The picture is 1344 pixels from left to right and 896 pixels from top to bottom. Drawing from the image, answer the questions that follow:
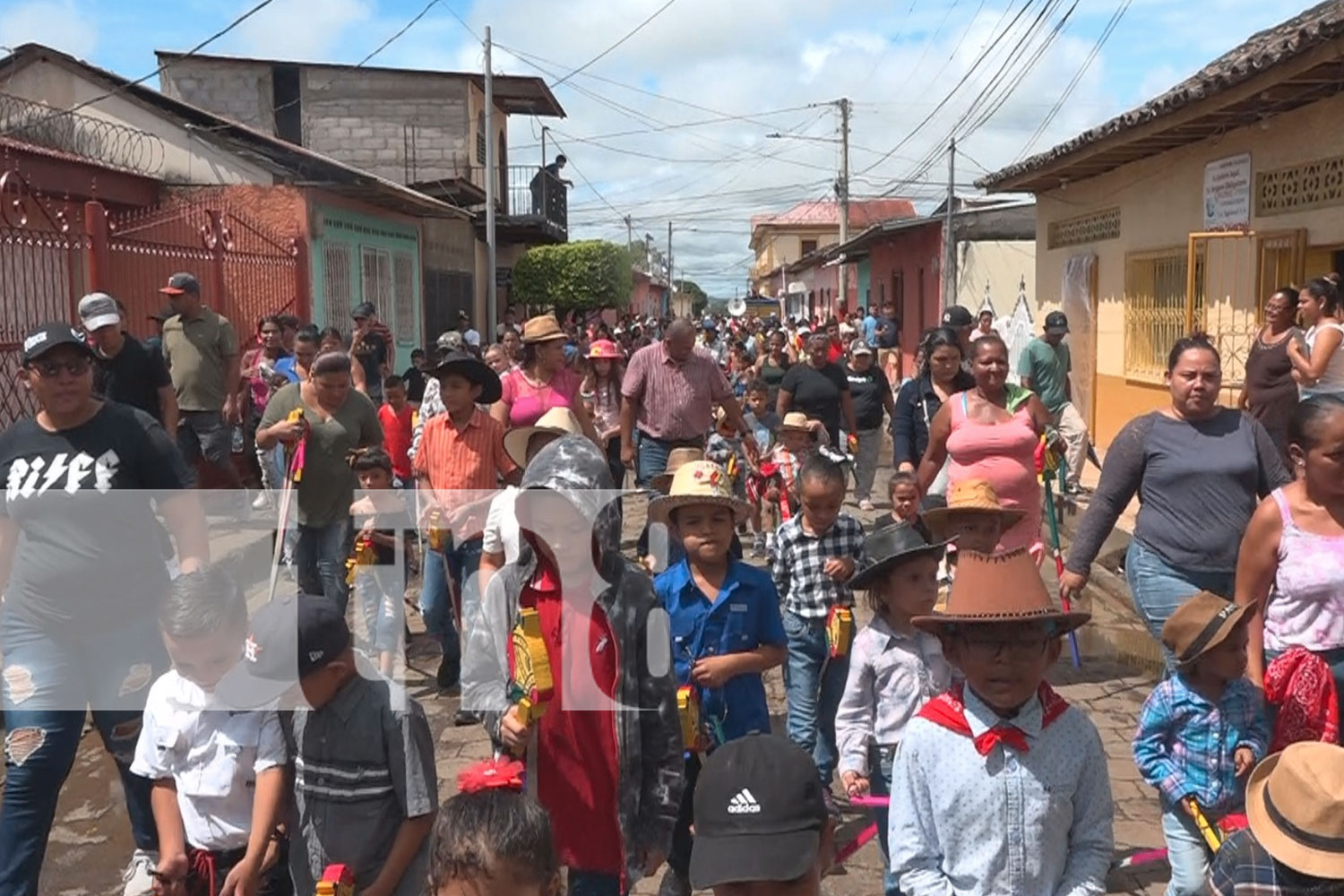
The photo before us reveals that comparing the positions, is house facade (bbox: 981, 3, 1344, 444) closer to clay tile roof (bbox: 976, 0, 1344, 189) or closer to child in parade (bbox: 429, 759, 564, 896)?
clay tile roof (bbox: 976, 0, 1344, 189)

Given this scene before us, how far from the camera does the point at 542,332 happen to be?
729 centimetres

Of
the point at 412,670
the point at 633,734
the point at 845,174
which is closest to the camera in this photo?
the point at 633,734

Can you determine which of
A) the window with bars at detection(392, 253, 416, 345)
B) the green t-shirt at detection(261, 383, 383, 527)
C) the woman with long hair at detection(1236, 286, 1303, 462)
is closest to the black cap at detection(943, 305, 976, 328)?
the woman with long hair at detection(1236, 286, 1303, 462)

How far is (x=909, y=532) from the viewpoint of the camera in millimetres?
3971

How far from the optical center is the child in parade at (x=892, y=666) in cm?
365

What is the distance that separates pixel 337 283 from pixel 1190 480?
14714 mm

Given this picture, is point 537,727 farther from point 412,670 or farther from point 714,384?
point 714,384

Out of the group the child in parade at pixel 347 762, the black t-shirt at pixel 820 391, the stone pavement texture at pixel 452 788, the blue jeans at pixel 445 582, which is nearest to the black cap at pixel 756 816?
the child in parade at pixel 347 762

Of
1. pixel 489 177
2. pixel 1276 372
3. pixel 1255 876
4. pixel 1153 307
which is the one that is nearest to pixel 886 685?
pixel 1255 876

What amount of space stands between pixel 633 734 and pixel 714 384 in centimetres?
495

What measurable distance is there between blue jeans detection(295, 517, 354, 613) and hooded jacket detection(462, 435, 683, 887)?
11.1 ft

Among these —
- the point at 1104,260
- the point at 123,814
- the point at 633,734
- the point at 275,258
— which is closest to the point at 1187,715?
the point at 633,734

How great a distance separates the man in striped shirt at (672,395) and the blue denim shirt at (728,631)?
391 centimetres

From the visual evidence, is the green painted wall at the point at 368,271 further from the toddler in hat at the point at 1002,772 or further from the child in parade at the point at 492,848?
the toddler in hat at the point at 1002,772
